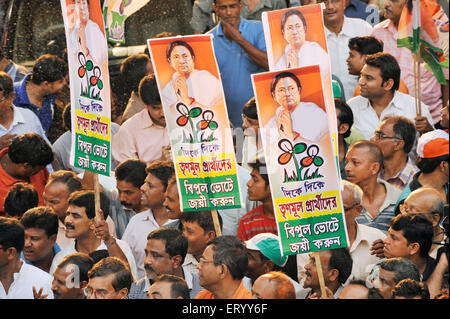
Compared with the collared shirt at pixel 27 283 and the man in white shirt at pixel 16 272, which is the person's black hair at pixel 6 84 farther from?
the collared shirt at pixel 27 283

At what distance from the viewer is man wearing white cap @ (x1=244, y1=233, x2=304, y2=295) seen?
6.63 m

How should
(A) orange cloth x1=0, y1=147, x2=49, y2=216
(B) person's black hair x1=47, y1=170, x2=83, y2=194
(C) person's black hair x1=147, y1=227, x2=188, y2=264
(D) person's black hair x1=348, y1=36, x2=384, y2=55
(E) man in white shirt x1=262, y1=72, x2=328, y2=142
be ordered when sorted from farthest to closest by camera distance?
1. (D) person's black hair x1=348, y1=36, x2=384, y2=55
2. (A) orange cloth x1=0, y1=147, x2=49, y2=216
3. (B) person's black hair x1=47, y1=170, x2=83, y2=194
4. (C) person's black hair x1=147, y1=227, x2=188, y2=264
5. (E) man in white shirt x1=262, y1=72, x2=328, y2=142

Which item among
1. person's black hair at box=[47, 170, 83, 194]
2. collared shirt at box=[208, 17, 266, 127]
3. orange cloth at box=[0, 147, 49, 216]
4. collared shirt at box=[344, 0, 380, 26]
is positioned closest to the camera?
person's black hair at box=[47, 170, 83, 194]

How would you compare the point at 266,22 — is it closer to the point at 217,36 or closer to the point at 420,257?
the point at 217,36

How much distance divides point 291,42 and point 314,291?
141 centimetres

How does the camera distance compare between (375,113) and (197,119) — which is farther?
(375,113)

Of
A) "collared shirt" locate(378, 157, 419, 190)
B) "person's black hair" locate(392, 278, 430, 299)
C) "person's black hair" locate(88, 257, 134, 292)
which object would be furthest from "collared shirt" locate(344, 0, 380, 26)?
"person's black hair" locate(88, 257, 134, 292)

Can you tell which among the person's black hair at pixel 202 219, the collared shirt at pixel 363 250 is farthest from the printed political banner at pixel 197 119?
the collared shirt at pixel 363 250

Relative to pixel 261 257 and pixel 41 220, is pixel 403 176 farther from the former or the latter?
pixel 41 220

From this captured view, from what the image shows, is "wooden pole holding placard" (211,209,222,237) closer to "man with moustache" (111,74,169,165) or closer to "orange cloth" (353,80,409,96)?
"man with moustache" (111,74,169,165)

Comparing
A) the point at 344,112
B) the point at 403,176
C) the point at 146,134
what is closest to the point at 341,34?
the point at 344,112

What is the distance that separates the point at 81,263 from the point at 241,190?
1029mm

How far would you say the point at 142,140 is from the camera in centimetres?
749

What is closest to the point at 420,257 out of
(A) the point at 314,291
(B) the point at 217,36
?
(A) the point at 314,291
